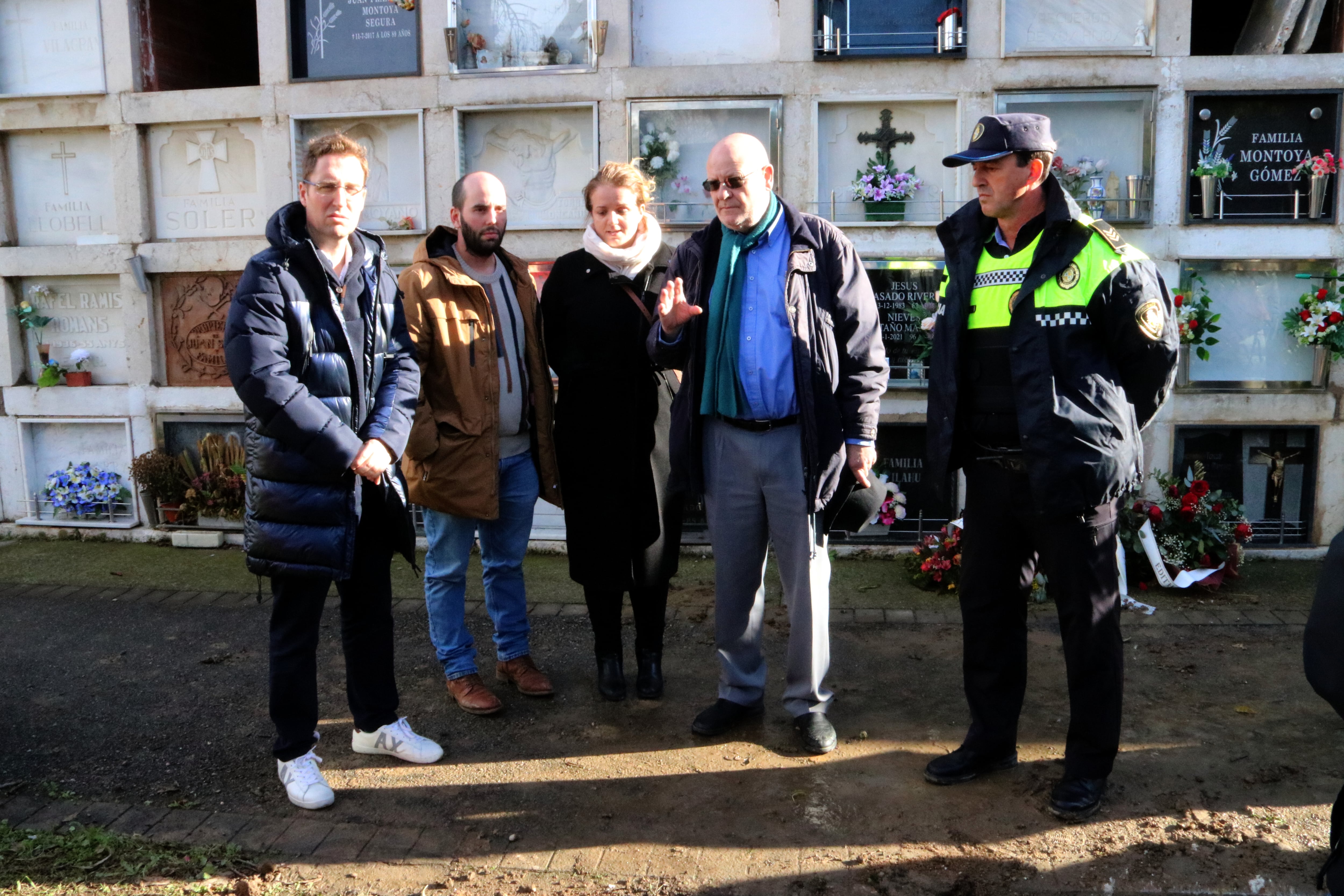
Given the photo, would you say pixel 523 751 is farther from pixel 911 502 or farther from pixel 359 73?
pixel 359 73

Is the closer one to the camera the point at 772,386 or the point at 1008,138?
the point at 1008,138

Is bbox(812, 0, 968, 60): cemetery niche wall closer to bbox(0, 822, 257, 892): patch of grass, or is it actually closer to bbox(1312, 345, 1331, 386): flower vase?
bbox(1312, 345, 1331, 386): flower vase

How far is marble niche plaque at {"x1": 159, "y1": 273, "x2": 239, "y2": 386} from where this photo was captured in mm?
6297

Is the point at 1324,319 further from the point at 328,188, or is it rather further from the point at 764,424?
the point at 328,188

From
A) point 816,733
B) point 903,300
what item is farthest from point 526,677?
point 903,300

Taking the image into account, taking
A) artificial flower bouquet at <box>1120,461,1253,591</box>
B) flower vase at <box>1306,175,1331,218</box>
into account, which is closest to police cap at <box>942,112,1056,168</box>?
artificial flower bouquet at <box>1120,461,1253,591</box>

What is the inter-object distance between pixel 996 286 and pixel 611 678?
1944 millimetres

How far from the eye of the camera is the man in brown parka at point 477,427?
361 centimetres

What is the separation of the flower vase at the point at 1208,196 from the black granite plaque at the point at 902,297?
4.48 ft

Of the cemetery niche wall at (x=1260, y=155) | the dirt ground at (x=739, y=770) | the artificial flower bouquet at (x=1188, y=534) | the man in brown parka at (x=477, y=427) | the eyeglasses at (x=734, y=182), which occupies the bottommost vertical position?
the dirt ground at (x=739, y=770)

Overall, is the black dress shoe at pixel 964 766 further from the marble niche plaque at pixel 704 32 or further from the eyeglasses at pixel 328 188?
the marble niche plaque at pixel 704 32

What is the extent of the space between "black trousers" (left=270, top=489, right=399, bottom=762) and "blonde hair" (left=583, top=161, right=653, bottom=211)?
4.27 ft

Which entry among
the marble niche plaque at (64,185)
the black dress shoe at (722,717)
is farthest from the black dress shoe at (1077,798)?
the marble niche plaque at (64,185)

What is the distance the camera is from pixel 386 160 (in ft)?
20.4
